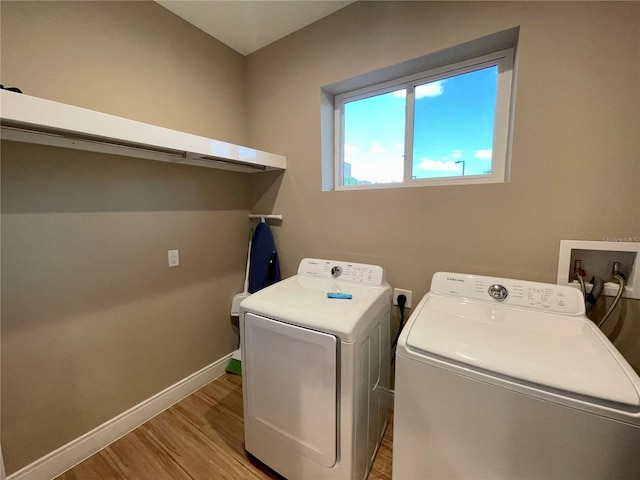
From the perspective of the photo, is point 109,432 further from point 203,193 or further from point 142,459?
point 203,193

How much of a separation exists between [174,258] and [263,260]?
640mm

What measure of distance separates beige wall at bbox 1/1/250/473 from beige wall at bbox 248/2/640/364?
74 centimetres

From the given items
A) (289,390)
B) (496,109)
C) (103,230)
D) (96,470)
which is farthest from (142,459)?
(496,109)

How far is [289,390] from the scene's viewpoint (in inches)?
44.8

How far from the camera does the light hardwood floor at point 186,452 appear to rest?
1.31 metres

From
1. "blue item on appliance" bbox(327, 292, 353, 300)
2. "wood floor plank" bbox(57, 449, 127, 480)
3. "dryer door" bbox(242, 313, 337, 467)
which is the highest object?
"blue item on appliance" bbox(327, 292, 353, 300)

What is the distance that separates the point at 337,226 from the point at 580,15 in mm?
1486

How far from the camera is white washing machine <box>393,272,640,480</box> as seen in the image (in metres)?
0.67

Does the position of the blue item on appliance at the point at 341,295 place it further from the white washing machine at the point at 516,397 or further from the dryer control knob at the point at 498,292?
the dryer control knob at the point at 498,292

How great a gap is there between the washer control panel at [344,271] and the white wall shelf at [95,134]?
815mm

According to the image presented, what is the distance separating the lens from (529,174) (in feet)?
4.01

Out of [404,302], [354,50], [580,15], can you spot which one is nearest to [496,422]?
[404,302]

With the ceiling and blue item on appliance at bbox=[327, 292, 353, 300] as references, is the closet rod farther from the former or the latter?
the ceiling

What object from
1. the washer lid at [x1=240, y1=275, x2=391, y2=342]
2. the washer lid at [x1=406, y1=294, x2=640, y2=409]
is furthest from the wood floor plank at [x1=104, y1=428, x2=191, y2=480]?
the washer lid at [x1=406, y1=294, x2=640, y2=409]
